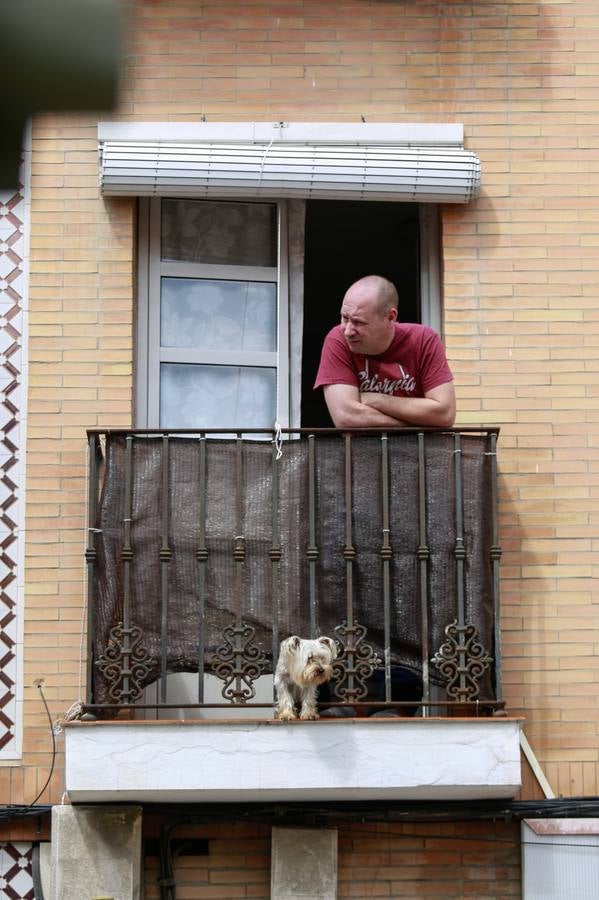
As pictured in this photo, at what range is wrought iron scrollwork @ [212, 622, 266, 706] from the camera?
615cm

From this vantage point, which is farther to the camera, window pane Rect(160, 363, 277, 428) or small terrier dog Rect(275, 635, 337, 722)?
window pane Rect(160, 363, 277, 428)

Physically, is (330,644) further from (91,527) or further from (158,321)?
(158,321)

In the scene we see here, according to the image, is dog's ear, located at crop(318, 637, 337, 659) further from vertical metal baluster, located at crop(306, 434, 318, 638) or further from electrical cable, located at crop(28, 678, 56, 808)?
electrical cable, located at crop(28, 678, 56, 808)

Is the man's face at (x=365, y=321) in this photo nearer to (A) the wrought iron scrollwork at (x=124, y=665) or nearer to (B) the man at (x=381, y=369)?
(B) the man at (x=381, y=369)

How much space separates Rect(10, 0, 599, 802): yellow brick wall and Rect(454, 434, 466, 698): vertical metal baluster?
628mm

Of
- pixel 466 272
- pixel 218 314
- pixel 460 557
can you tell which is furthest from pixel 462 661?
→ pixel 218 314

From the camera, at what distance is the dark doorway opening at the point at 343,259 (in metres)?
9.20

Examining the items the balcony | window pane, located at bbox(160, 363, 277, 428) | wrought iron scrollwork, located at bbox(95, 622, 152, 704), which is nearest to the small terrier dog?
the balcony

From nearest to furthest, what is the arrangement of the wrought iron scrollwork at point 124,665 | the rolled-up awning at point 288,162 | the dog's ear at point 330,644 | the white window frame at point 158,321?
1. the dog's ear at point 330,644
2. the wrought iron scrollwork at point 124,665
3. the rolled-up awning at point 288,162
4. the white window frame at point 158,321

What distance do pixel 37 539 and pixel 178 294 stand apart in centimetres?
153

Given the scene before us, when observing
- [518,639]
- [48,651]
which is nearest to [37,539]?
[48,651]

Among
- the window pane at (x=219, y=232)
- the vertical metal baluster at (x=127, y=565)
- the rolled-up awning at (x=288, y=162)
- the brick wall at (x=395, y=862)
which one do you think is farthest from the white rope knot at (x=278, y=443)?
the brick wall at (x=395, y=862)

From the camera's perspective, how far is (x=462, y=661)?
20.4 ft

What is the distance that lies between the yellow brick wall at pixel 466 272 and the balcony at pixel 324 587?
1.68 ft
